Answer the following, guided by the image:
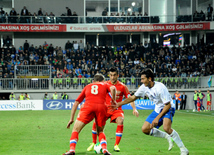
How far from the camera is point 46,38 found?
1863 inches

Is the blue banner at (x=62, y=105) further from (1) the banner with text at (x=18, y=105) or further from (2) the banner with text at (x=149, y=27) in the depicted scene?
(2) the banner with text at (x=149, y=27)

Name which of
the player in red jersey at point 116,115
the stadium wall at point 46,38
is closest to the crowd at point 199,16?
the stadium wall at point 46,38

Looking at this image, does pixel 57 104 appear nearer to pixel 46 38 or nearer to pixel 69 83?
pixel 69 83

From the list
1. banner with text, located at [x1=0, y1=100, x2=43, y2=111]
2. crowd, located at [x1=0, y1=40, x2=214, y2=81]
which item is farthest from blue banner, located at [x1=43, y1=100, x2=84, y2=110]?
crowd, located at [x1=0, y1=40, x2=214, y2=81]

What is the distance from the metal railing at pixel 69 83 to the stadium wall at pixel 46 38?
1112 cm

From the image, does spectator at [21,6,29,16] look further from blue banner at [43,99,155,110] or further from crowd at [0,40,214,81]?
blue banner at [43,99,155,110]

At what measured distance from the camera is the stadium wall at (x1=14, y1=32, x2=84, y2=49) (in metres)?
47.1

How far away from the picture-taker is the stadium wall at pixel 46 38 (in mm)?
47094

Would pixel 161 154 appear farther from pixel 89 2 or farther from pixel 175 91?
pixel 89 2

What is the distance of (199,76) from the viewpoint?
38469 millimetres

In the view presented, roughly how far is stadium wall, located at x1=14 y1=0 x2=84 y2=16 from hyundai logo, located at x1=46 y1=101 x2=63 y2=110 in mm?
17862

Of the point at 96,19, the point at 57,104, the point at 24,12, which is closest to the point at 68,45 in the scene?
the point at 96,19

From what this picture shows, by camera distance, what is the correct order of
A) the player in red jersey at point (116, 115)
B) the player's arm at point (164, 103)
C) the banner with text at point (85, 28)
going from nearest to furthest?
the player's arm at point (164, 103), the player in red jersey at point (116, 115), the banner with text at point (85, 28)

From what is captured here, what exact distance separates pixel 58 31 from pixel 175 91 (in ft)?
56.1
